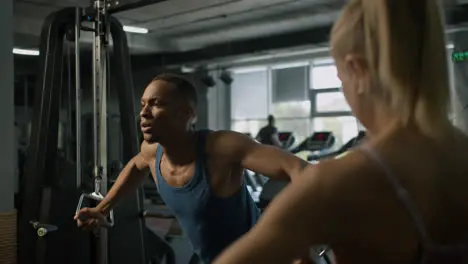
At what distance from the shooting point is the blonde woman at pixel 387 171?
0.69 meters

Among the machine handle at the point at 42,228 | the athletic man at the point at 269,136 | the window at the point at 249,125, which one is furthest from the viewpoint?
the window at the point at 249,125

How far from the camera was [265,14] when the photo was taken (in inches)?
331

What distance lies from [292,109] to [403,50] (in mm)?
11146

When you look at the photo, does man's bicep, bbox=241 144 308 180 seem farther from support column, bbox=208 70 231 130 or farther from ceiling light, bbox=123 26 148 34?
support column, bbox=208 70 231 130

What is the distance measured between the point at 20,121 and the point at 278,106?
5.35 m

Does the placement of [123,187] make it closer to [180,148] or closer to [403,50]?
[180,148]

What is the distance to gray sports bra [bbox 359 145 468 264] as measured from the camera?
0.72m

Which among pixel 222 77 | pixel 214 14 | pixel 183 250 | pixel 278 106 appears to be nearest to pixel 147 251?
pixel 183 250

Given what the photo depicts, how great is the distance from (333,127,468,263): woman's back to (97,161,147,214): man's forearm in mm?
1927

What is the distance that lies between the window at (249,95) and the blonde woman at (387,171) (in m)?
11.6

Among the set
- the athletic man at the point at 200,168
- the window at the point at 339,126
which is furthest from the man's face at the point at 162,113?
the window at the point at 339,126

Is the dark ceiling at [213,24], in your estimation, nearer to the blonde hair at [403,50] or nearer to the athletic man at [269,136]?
the athletic man at [269,136]

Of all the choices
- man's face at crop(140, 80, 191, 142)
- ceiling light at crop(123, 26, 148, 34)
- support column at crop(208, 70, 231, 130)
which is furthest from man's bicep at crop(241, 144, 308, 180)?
support column at crop(208, 70, 231, 130)

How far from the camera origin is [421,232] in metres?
0.72
